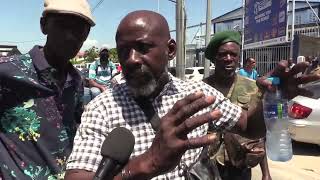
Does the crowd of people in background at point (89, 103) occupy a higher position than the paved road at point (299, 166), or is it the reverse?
the crowd of people in background at point (89, 103)

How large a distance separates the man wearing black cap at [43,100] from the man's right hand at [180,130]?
3.35 feet

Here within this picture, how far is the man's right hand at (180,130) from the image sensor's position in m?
1.41

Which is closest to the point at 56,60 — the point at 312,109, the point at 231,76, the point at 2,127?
the point at 2,127

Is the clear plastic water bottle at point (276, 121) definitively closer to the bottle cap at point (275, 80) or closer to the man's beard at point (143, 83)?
the bottle cap at point (275, 80)

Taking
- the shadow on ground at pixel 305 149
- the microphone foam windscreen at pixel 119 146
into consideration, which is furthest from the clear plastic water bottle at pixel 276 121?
the shadow on ground at pixel 305 149

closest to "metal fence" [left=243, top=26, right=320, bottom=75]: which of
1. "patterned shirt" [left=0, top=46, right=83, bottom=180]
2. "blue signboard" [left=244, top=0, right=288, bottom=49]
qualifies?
"blue signboard" [left=244, top=0, right=288, bottom=49]

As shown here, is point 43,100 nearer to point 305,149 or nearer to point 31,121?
point 31,121

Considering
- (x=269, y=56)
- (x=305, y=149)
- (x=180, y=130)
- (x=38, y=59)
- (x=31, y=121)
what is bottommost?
(x=305, y=149)

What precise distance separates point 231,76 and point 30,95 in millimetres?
2133

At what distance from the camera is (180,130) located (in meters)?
1.40

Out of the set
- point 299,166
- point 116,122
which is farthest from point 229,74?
point 299,166

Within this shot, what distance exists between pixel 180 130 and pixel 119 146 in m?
0.19

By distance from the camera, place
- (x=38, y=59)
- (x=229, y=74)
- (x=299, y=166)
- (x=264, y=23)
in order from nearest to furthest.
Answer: (x=38, y=59) < (x=229, y=74) < (x=299, y=166) < (x=264, y=23)

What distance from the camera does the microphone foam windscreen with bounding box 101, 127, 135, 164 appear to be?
1368 millimetres
